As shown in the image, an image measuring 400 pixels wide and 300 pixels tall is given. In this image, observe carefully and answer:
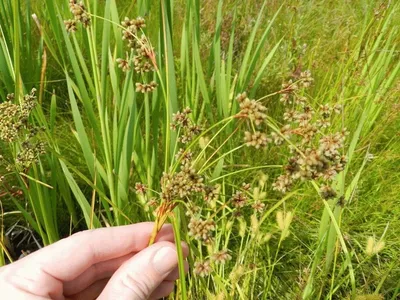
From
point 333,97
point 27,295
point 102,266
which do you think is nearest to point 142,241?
point 102,266

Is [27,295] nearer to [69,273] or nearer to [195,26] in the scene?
[69,273]

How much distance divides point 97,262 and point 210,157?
17.1 inches

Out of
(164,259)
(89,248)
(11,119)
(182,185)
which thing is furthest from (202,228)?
(11,119)

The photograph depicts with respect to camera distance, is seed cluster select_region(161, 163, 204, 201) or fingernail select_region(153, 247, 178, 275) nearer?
seed cluster select_region(161, 163, 204, 201)

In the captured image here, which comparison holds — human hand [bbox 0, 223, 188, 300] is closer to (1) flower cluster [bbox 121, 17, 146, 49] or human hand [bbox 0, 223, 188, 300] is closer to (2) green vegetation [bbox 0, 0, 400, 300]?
(2) green vegetation [bbox 0, 0, 400, 300]

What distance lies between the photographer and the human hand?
98 centimetres

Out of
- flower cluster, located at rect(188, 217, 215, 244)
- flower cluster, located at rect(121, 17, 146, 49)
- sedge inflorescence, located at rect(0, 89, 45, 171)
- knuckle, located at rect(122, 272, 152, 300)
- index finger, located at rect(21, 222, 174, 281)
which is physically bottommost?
knuckle, located at rect(122, 272, 152, 300)

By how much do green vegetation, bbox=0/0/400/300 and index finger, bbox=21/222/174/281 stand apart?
0.22 ft

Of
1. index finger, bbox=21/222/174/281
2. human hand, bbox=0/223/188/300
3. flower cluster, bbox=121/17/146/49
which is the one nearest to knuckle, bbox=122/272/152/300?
human hand, bbox=0/223/188/300

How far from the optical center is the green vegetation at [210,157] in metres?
0.99

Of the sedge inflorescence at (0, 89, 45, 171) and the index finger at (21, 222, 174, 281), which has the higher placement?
the sedge inflorescence at (0, 89, 45, 171)

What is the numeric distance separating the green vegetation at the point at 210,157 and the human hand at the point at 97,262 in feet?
0.24

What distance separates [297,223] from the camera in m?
1.72

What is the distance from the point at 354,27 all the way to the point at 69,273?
2242mm
